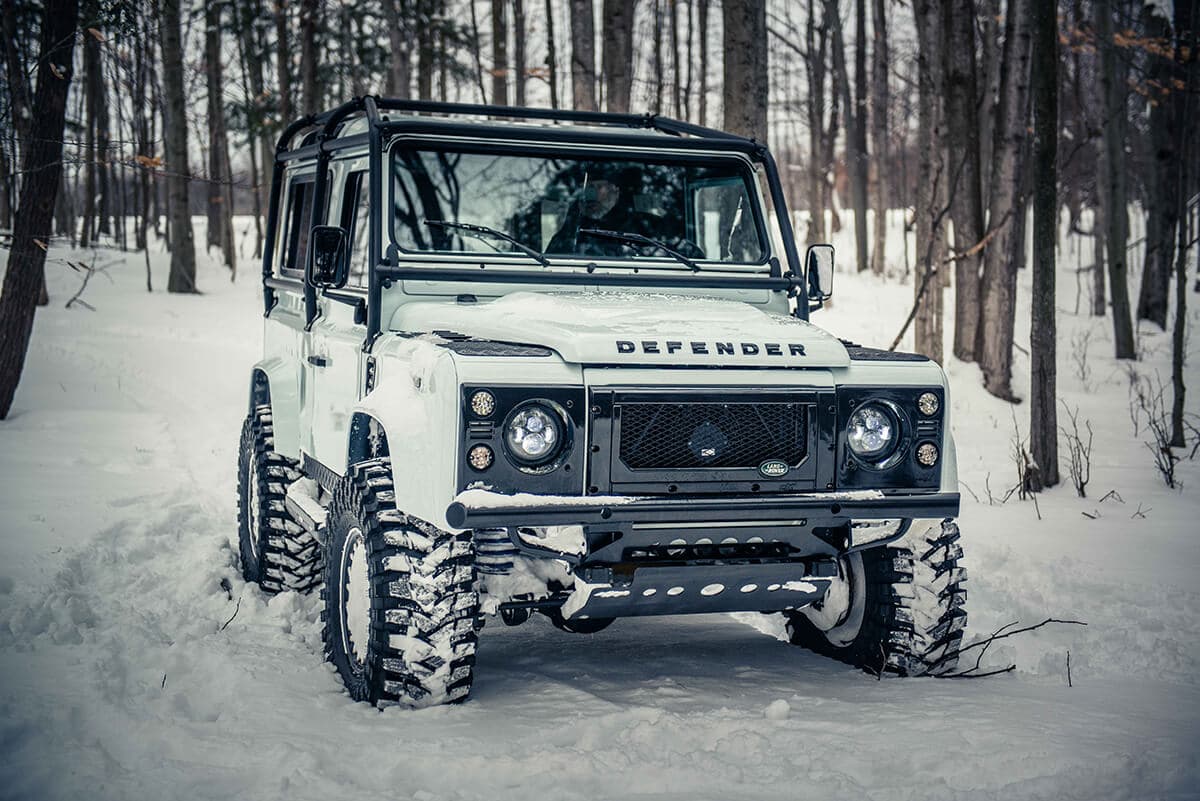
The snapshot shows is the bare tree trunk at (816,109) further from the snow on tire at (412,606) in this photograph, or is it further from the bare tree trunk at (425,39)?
the snow on tire at (412,606)

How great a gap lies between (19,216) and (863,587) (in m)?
8.54

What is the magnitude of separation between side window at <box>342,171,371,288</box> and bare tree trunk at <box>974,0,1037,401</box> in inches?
378

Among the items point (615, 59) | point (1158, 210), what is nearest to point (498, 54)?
point (615, 59)

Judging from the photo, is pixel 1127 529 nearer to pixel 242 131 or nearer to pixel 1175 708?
pixel 1175 708

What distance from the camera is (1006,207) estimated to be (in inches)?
530

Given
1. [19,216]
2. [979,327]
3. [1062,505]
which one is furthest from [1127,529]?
[19,216]

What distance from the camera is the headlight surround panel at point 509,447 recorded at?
157 inches

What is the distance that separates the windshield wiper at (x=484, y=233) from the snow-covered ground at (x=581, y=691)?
1.72 meters

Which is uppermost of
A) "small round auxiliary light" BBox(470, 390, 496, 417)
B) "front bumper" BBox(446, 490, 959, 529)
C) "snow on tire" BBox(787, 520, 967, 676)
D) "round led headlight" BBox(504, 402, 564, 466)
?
"small round auxiliary light" BBox(470, 390, 496, 417)

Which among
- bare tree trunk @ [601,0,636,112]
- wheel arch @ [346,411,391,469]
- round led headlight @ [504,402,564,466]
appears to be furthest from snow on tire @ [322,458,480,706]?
bare tree trunk @ [601,0,636,112]

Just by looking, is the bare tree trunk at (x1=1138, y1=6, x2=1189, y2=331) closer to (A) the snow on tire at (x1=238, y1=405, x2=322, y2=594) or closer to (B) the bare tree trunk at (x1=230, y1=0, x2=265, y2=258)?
(A) the snow on tire at (x1=238, y1=405, x2=322, y2=594)

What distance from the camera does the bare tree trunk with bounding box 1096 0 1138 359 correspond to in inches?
677

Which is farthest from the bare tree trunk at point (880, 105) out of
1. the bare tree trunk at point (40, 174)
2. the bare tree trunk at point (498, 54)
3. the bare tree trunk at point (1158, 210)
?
the bare tree trunk at point (40, 174)

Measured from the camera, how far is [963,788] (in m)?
3.63
